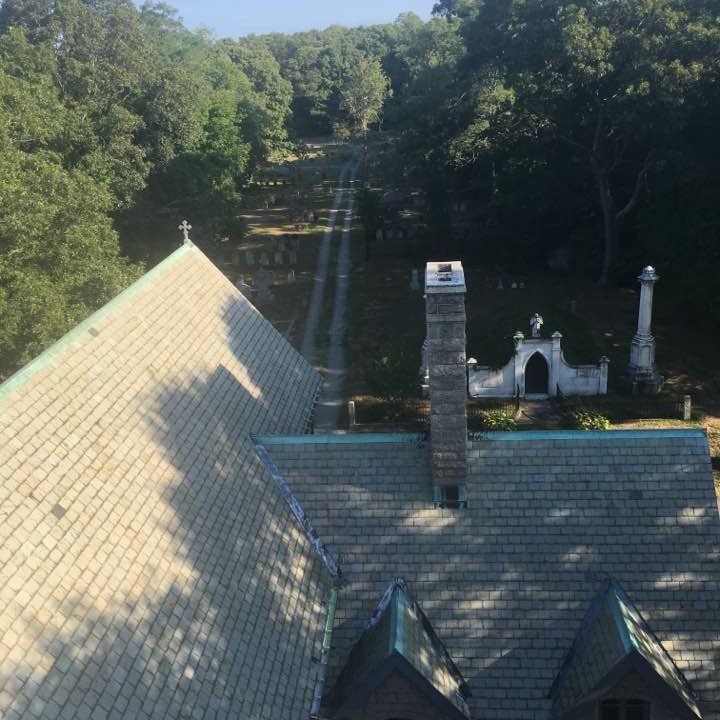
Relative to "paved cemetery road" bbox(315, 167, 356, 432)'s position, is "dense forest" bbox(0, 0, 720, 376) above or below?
above

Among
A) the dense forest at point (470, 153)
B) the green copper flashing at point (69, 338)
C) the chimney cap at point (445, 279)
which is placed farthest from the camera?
the dense forest at point (470, 153)

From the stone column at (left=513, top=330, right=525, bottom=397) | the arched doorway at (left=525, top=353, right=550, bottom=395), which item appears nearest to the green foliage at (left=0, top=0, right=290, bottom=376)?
the stone column at (left=513, top=330, right=525, bottom=397)

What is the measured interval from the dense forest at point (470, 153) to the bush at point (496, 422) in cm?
1378

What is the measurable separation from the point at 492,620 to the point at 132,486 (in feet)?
20.2

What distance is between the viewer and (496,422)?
26.4 metres

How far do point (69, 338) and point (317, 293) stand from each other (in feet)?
117

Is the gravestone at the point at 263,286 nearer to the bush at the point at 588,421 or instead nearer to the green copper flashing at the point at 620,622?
the bush at the point at 588,421

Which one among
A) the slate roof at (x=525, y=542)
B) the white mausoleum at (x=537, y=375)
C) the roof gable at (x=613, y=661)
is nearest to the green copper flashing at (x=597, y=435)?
the slate roof at (x=525, y=542)

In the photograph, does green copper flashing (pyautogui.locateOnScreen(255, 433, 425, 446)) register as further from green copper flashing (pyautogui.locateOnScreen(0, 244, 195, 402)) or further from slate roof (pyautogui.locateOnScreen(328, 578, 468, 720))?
green copper flashing (pyautogui.locateOnScreen(0, 244, 195, 402))

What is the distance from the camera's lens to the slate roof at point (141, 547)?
8.62 meters

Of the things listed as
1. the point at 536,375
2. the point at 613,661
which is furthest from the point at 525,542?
the point at 536,375

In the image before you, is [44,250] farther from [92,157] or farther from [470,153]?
[470,153]

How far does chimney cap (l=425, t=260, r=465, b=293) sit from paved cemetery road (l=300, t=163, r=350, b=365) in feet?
74.2

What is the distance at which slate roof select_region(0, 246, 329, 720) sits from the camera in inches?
340
